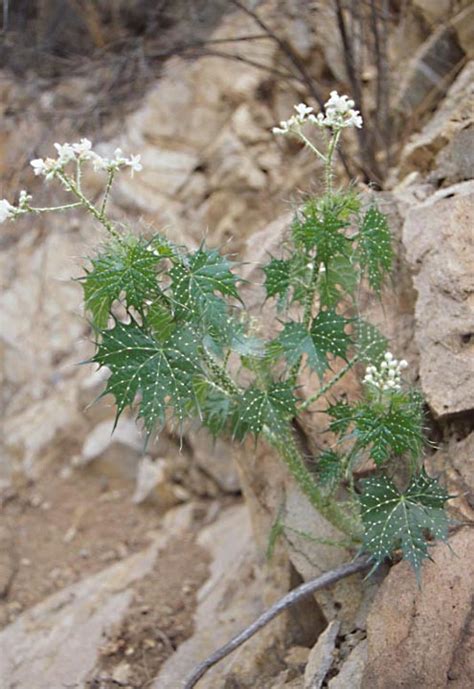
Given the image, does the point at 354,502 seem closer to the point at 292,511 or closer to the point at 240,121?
the point at 292,511

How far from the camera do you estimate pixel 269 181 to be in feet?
19.1

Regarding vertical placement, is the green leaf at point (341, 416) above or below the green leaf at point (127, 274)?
below

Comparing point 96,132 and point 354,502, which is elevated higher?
point 96,132

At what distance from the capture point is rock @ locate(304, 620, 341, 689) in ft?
8.36

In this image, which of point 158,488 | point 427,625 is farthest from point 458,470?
point 158,488

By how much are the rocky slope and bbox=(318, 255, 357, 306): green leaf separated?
0.30 meters

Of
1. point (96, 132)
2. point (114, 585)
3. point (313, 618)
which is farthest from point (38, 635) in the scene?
point (96, 132)

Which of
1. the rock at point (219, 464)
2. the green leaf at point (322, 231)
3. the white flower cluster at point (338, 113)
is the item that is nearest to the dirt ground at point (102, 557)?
the rock at point (219, 464)

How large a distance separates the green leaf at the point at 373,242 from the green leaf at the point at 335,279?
68 mm

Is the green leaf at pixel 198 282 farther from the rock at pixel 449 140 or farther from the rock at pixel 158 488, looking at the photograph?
the rock at pixel 158 488

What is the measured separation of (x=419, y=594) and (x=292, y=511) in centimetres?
77

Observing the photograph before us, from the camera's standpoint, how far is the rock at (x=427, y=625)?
86.6 inches

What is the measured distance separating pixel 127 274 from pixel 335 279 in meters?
0.70

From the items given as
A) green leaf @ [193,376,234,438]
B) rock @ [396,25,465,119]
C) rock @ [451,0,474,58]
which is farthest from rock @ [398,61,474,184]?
green leaf @ [193,376,234,438]
